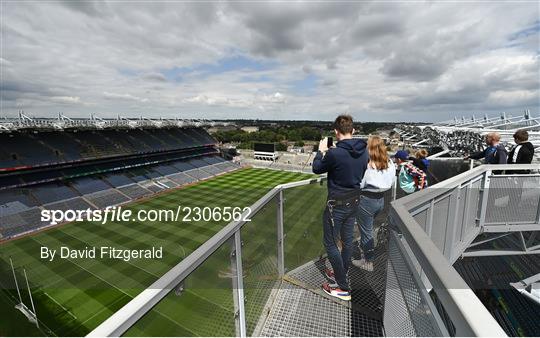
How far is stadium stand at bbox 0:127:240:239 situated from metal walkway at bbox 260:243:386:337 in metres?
28.6

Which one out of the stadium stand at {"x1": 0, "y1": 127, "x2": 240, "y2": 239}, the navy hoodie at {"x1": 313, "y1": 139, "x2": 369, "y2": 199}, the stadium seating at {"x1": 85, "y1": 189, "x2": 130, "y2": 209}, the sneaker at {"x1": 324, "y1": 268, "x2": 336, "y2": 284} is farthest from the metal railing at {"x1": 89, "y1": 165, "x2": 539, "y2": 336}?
the stadium seating at {"x1": 85, "y1": 189, "x2": 130, "y2": 209}

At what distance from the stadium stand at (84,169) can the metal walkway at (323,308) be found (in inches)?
1128

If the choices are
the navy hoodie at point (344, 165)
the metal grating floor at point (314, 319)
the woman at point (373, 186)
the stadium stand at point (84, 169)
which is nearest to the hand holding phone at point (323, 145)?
the navy hoodie at point (344, 165)

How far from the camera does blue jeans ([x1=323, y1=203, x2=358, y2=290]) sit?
10.3 ft

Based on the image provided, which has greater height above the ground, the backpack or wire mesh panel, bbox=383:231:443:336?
the backpack

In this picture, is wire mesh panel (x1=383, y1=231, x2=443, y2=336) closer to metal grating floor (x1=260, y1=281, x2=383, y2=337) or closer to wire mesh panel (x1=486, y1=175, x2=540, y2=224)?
metal grating floor (x1=260, y1=281, x2=383, y2=337)

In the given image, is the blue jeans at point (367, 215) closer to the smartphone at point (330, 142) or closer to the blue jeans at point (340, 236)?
the blue jeans at point (340, 236)

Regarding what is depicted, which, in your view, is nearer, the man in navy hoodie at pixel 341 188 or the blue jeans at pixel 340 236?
the man in navy hoodie at pixel 341 188

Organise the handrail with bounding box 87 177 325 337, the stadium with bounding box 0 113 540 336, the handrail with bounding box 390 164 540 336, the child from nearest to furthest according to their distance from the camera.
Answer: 1. the handrail with bounding box 390 164 540 336
2. the handrail with bounding box 87 177 325 337
3. the stadium with bounding box 0 113 540 336
4. the child

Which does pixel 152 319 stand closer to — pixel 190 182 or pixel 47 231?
pixel 47 231

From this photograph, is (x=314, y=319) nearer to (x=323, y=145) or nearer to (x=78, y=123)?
(x=323, y=145)

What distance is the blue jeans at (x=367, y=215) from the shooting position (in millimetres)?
3439

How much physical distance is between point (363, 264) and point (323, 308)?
1039 mm

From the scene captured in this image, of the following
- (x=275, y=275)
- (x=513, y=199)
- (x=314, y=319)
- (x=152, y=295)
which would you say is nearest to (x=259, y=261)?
(x=275, y=275)
